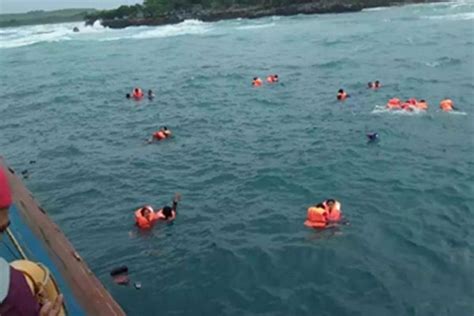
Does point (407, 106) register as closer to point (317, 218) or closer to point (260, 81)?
point (260, 81)

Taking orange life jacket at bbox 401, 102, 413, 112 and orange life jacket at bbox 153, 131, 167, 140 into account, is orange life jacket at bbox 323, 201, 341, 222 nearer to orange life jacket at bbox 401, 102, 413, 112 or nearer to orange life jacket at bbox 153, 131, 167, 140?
orange life jacket at bbox 153, 131, 167, 140

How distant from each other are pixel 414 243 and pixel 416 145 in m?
6.40

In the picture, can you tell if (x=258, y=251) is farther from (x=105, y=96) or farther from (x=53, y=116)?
(x=105, y=96)

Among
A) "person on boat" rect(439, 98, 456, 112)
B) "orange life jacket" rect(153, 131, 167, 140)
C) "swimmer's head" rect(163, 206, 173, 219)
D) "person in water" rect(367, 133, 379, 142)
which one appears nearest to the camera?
"swimmer's head" rect(163, 206, 173, 219)

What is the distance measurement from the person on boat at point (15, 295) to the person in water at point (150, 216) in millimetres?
9046

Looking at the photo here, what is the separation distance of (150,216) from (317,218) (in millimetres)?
3980

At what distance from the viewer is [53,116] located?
24.8 meters

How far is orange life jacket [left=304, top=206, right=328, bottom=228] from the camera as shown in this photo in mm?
11633

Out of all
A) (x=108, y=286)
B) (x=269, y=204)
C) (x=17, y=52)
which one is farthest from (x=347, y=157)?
(x=17, y=52)

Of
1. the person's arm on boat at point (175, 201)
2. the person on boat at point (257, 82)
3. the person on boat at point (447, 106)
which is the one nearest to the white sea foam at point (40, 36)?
the person on boat at point (257, 82)

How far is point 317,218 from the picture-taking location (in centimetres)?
1169

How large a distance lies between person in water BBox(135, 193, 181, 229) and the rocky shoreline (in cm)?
7377

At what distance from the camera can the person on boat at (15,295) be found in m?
2.91

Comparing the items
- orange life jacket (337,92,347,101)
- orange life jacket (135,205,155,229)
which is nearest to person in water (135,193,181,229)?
orange life jacket (135,205,155,229)
